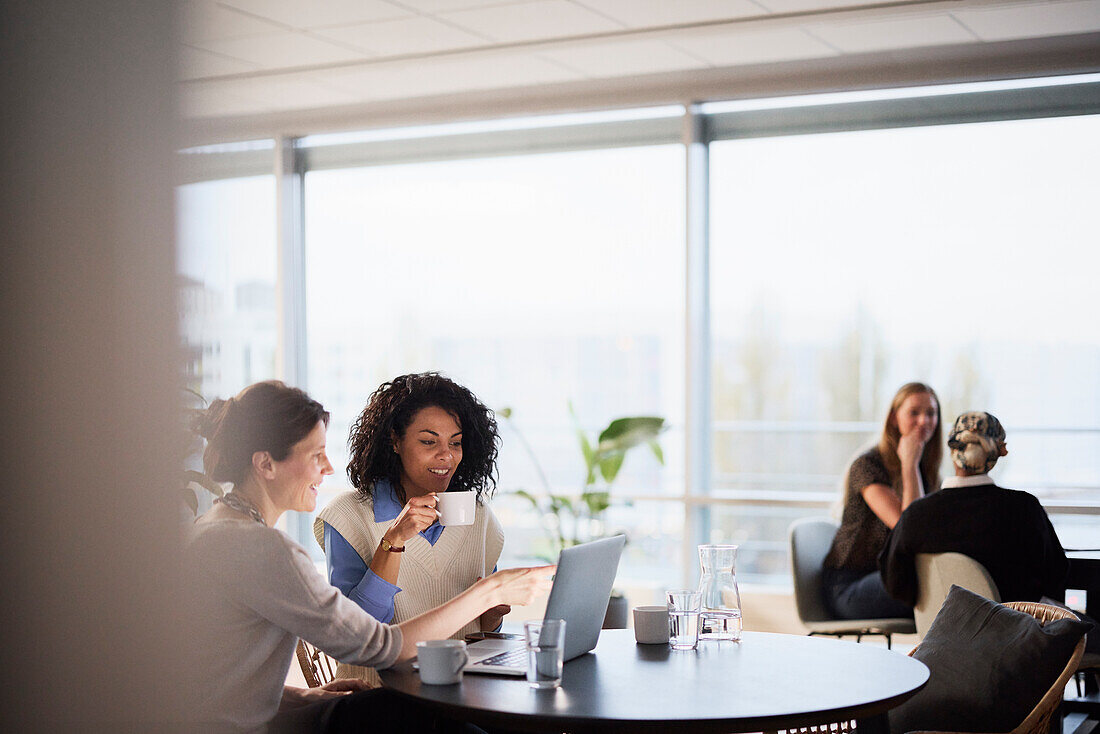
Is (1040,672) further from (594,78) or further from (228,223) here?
(594,78)

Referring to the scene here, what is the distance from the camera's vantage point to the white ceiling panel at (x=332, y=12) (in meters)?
4.14

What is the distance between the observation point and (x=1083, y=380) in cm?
457

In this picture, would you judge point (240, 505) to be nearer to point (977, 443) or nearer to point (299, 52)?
point (977, 443)

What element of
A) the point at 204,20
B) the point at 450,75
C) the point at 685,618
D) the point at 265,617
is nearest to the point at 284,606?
the point at 265,617

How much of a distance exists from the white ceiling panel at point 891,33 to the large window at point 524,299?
0.98 metres

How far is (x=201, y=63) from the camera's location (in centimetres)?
94

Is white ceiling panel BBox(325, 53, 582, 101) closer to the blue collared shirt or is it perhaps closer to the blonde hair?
the blonde hair

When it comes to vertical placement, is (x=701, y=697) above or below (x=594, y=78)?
below

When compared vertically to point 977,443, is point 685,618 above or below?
below

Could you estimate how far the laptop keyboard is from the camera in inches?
78.4

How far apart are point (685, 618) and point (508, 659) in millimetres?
378

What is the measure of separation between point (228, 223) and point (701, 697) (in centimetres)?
117

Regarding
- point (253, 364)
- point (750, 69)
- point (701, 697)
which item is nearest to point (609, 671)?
point (701, 697)

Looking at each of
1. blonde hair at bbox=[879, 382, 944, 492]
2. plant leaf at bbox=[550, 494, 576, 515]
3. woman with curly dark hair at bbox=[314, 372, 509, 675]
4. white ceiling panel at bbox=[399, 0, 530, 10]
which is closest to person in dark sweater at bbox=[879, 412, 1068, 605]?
blonde hair at bbox=[879, 382, 944, 492]
